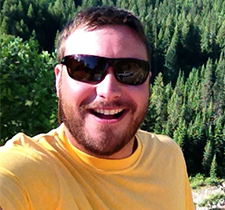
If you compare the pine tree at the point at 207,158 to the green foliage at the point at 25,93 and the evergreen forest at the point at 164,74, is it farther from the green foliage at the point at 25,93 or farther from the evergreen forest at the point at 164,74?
the green foliage at the point at 25,93

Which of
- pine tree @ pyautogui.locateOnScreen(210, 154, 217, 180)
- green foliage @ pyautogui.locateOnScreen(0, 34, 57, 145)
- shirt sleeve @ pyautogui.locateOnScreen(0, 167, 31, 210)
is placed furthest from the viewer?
pine tree @ pyautogui.locateOnScreen(210, 154, 217, 180)

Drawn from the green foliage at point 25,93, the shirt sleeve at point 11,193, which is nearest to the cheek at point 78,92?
the shirt sleeve at point 11,193

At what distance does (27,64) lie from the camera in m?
3.09

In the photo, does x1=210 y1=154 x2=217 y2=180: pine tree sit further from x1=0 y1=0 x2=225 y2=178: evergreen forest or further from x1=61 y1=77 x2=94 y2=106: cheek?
x1=61 y1=77 x2=94 y2=106: cheek

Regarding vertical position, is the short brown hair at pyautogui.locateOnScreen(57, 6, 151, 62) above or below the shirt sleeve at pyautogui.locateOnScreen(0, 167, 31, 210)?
above

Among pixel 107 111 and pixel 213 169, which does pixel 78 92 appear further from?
pixel 213 169

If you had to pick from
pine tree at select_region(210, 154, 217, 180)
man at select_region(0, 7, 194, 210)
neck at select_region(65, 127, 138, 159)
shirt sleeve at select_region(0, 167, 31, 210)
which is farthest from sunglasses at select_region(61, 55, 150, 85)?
pine tree at select_region(210, 154, 217, 180)

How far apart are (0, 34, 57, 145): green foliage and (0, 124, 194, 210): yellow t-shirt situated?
62.1 inches

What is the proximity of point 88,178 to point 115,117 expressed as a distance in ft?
0.76

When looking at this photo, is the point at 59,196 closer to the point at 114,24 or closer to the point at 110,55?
the point at 110,55

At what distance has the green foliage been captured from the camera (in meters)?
2.91

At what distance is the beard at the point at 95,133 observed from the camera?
127cm

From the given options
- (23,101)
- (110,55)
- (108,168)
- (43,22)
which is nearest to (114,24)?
(110,55)

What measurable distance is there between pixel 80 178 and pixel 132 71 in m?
0.44
